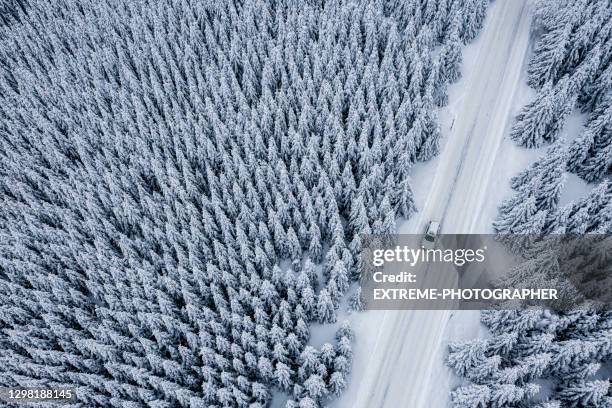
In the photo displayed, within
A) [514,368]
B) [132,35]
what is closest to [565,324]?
[514,368]

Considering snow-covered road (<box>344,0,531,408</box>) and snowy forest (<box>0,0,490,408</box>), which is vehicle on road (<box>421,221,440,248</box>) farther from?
snowy forest (<box>0,0,490,408</box>)

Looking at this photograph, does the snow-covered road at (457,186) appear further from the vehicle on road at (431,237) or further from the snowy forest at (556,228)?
the snowy forest at (556,228)
